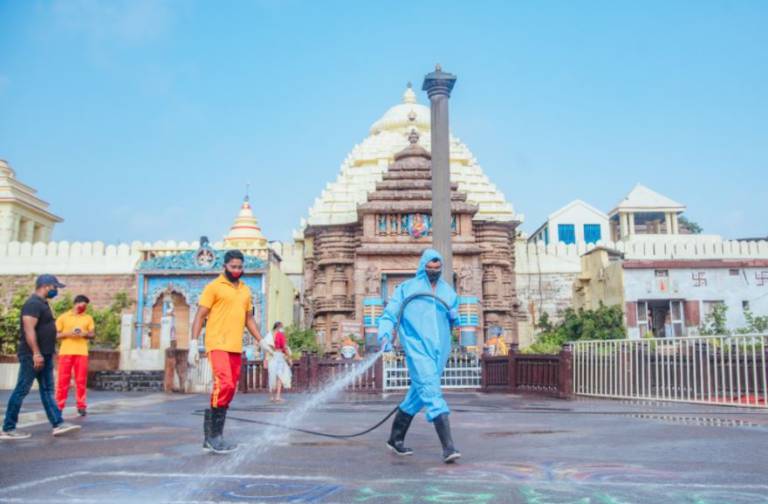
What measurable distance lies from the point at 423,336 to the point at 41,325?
4.09 metres

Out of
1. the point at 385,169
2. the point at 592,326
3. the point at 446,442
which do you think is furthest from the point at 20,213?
the point at 446,442

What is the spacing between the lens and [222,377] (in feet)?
20.2

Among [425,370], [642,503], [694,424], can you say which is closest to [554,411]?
[694,424]

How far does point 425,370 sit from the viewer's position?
5.75 m

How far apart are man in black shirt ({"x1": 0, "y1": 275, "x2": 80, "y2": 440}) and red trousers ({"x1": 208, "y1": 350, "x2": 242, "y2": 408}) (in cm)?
221

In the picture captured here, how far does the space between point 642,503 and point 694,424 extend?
509cm

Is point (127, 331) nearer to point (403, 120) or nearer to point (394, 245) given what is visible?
point (394, 245)

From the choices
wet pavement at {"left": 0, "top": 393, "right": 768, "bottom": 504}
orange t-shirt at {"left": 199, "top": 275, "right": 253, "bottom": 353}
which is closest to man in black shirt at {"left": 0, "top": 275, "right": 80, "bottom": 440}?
wet pavement at {"left": 0, "top": 393, "right": 768, "bottom": 504}

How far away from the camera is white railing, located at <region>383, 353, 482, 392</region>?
701 inches

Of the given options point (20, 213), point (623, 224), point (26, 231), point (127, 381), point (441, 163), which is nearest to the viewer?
point (441, 163)

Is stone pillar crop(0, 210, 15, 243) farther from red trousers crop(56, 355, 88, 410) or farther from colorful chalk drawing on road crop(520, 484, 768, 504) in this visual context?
colorful chalk drawing on road crop(520, 484, 768, 504)

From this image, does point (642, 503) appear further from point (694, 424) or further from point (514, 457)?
point (694, 424)

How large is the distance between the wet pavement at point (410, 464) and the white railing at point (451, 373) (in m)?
8.54

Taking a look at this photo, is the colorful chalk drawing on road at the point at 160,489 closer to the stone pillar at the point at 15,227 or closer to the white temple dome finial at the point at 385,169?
the white temple dome finial at the point at 385,169
